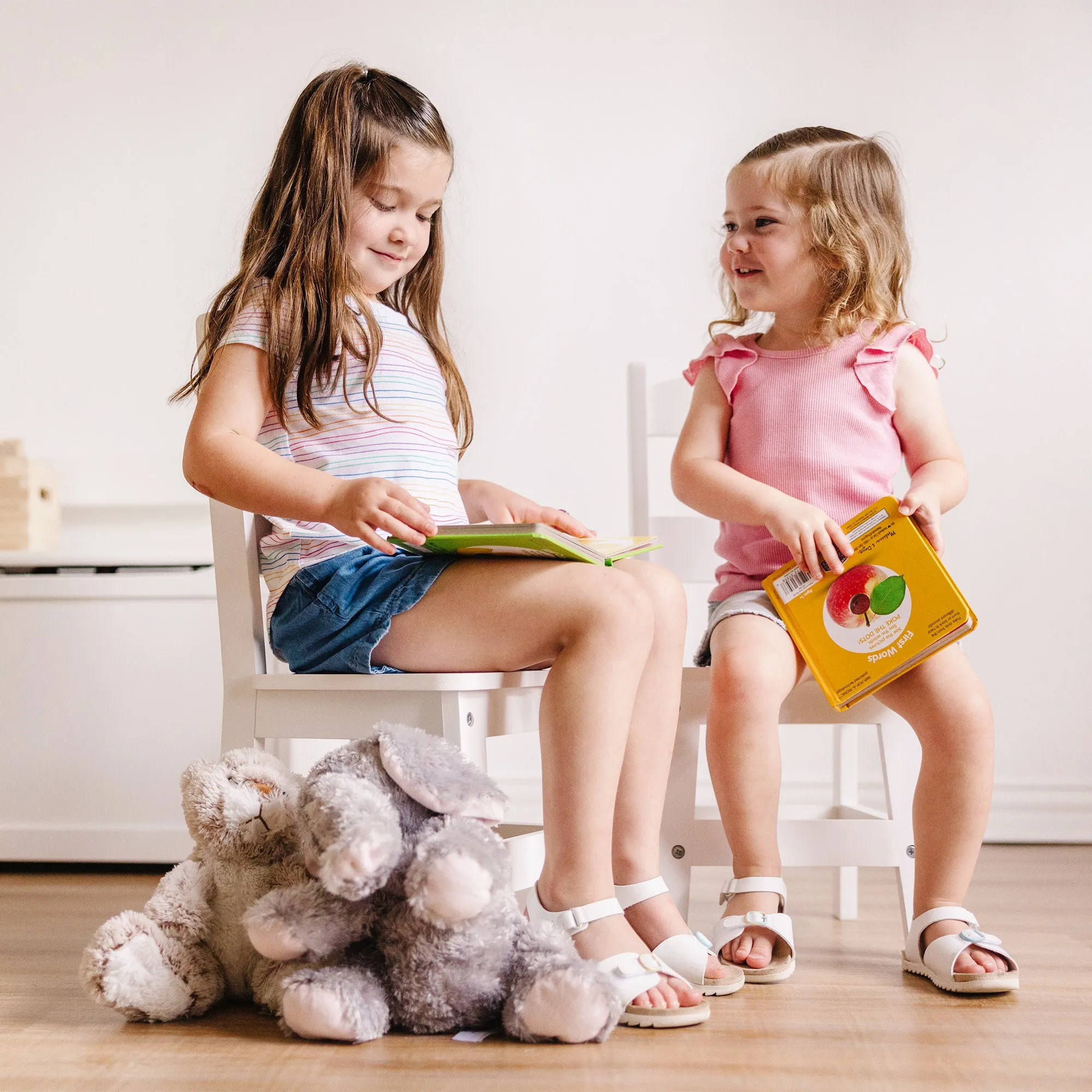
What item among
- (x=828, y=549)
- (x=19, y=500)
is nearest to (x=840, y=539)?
(x=828, y=549)

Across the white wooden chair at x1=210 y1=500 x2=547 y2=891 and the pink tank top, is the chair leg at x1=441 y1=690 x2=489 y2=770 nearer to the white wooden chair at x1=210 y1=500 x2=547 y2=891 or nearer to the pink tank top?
the white wooden chair at x1=210 y1=500 x2=547 y2=891

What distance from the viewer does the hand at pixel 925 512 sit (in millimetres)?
1062

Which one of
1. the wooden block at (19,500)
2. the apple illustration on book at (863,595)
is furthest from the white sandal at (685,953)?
the wooden block at (19,500)

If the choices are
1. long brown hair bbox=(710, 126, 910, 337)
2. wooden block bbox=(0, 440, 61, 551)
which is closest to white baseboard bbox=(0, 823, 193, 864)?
wooden block bbox=(0, 440, 61, 551)

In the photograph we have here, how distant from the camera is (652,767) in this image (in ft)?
3.06

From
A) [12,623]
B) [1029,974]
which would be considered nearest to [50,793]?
[12,623]

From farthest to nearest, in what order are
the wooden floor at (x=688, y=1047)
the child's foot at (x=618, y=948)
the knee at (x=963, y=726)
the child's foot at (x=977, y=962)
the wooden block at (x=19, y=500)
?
the wooden block at (x=19, y=500)
the knee at (x=963, y=726)
the child's foot at (x=977, y=962)
the child's foot at (x=618, y=948)
the wooden floor at (x=688, y=1047)

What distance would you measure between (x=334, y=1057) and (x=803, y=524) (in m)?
0.61

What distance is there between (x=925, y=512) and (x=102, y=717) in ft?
3.61

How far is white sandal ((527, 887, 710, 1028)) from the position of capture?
803 millimetres

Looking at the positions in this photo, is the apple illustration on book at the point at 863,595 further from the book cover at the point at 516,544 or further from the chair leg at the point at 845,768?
the chair leg at the point at 845,768

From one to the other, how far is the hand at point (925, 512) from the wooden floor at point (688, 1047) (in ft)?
1.27

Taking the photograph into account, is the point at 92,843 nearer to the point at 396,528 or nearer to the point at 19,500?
the point at 19,500

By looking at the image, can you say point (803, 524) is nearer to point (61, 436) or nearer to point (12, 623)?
point (12, 623)
